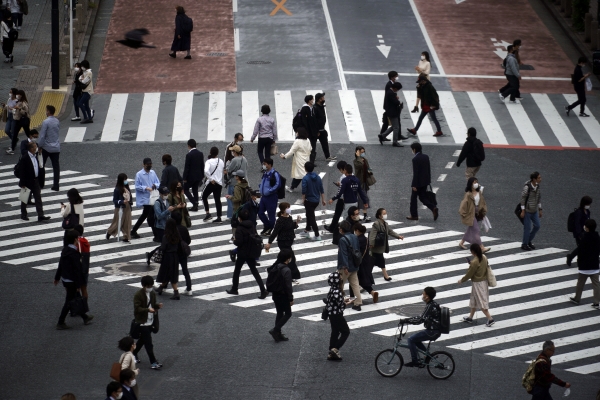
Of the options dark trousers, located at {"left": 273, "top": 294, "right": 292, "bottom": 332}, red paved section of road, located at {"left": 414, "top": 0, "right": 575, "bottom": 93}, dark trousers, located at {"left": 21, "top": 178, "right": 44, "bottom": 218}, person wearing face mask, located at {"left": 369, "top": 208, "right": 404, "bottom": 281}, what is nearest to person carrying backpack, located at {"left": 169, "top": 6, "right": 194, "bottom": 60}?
red paved section of road, located at {"left": 414, "top": 0, "right": 575, "bottom": 93}

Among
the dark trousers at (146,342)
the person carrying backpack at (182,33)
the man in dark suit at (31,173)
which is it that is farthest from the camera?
the person carrying backpack at (182,33)

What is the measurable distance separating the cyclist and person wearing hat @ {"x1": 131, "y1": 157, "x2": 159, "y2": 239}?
7440mm

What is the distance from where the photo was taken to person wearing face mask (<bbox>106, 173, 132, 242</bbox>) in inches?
843

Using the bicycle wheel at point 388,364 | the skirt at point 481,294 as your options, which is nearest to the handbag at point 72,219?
the bicycle wheel at point 388,364

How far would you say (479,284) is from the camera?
1812 centimetres

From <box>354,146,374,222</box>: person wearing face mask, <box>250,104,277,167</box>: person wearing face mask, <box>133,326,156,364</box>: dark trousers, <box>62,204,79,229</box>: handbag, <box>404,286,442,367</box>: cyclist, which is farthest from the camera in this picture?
<box>250,104,277,167</box>: person wearing face mask

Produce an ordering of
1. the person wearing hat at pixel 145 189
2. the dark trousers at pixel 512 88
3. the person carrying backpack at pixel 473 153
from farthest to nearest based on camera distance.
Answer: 1. the dark trousers at pixel 512 88
2. the person carrying backpack at pixel 473 153
3. the person wearing hat at pixel 145 189

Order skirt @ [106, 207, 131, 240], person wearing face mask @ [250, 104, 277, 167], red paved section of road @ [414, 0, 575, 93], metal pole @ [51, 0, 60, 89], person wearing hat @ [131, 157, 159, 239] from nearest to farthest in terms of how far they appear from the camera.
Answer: person wearing hat @ [131, 157, 159, 239], skirt @ [106, 207, 131, 240], person wearing face mask @ [250, 104, 277, 167], metal pole @ [51, 0, 60, 89], red paved section of road @ [414, 0, 575, 93]

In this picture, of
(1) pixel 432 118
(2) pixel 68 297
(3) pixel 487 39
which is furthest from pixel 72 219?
(3) pixel 487 39

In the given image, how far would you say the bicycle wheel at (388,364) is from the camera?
16.0 meters

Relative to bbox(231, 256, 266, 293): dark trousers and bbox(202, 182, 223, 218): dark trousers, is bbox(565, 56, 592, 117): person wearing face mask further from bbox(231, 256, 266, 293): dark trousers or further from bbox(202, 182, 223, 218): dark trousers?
bbox(231, 256, 266, 293): dark trousers

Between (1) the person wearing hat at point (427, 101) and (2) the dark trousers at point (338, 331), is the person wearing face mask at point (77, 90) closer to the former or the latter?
(1) the person wearing hat at point (427, 101)

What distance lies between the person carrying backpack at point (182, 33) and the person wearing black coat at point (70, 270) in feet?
60.7

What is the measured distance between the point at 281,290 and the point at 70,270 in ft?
11.3
